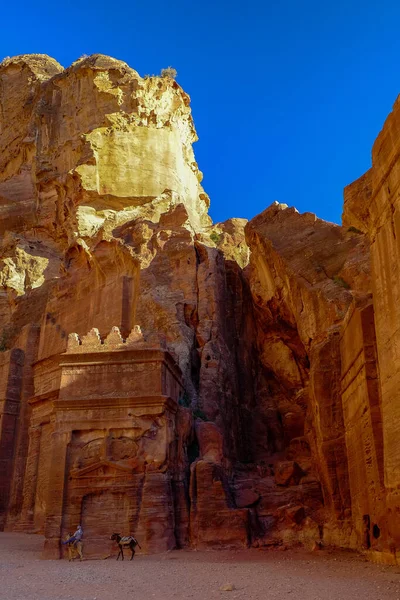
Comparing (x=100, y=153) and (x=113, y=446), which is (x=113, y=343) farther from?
(x=100, y=153)

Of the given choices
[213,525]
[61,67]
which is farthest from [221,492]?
[61,67]

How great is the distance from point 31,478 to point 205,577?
16.7 metres

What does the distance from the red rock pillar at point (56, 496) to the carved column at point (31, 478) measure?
8.74 metres

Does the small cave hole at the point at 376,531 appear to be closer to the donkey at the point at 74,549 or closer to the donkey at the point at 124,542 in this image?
the donkey at the point at 124,542

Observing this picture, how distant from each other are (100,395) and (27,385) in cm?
1252

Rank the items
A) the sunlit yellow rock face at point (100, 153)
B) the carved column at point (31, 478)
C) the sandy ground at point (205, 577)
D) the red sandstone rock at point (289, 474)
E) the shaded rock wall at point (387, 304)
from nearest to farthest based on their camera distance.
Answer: the sandy ground at point (205, 577) → the shaded rock wall at point (387, 304) → the red sandstone rock at point (289, 474) → the carved column at point (31, 478) → the sunlit yellow rock face at point (100, 153)

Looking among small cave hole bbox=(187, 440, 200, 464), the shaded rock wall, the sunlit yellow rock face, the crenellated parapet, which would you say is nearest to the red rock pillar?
the crenellated parapet

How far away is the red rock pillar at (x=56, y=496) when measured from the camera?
17.4 m

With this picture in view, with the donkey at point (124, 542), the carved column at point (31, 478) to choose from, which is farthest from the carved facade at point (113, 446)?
the carved column at point (31, 478)

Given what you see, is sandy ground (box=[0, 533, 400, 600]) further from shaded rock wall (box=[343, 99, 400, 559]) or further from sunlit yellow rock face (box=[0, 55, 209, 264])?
sunlit yellow rock face (box=[0, 55, 209, 264])

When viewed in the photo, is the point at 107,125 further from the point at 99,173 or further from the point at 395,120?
the point at 395,120

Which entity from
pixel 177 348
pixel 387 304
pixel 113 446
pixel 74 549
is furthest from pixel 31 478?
pixel 387 304

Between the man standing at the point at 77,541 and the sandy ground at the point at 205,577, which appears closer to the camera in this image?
the sandy ground at the point at 205,577

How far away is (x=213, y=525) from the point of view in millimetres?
18172
